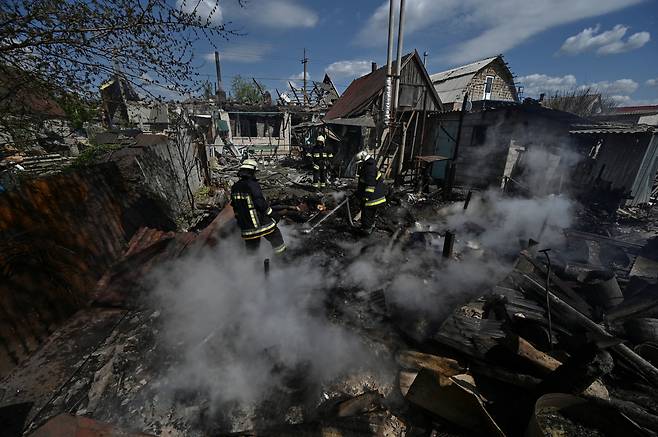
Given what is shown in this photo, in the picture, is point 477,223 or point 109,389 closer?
point 109,389

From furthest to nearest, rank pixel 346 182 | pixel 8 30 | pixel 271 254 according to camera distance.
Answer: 1. pixel 346 182
2. pixel 271 254
3. pixel 8 30

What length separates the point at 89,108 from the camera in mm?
3730

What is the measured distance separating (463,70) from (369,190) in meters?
25.7

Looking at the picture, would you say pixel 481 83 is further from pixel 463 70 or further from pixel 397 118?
pixel 397 118

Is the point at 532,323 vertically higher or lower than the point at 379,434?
higher

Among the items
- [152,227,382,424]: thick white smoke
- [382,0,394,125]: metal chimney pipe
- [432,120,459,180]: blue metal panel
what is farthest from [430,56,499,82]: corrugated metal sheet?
[152,227,382,424]: thick white smoke

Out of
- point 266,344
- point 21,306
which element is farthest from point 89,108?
point 266,344

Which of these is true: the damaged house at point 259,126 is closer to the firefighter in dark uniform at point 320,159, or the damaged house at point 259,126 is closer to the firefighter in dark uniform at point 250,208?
the firefighter in dark uniform at point 320,159

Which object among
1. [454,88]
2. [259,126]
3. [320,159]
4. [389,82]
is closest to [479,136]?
[389,82]

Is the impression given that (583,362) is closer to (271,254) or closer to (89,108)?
(271,254)

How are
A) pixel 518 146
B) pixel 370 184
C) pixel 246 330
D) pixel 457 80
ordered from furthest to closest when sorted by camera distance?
pixel 457 80 < pixel 518 146 < pixel 370 184 < pixel 246 330

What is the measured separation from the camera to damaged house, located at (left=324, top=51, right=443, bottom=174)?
12.2m

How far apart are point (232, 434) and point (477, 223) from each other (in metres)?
7.11

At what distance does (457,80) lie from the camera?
24.9m
